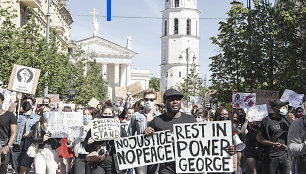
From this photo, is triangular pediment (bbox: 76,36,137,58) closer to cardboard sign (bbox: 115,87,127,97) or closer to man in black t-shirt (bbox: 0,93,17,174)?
cardboard sign (bbox: 115,87,127,97)

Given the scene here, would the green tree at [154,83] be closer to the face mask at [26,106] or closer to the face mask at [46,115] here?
the face mask at [26,106]

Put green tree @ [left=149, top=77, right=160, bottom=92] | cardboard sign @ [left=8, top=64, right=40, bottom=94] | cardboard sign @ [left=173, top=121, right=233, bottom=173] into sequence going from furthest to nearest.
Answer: green tree @ [left=149, top=77, right=160, bottom=92], cardboard sign @ [left=8, top=64, right=40, bottom=94], cardboard sign @ [left=173, top=121, right=233, bottom=173]

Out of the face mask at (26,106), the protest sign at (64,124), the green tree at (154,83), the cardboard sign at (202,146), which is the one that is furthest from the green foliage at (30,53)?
the green tree at (154,83)

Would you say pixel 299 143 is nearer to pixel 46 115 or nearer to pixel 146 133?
pixel 146 133

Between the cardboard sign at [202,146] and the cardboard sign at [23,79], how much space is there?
26.9 feet

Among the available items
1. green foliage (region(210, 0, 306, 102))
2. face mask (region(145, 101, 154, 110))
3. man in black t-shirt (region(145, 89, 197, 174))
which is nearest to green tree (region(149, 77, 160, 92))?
green foliage (region(210, 0, 306, 102))

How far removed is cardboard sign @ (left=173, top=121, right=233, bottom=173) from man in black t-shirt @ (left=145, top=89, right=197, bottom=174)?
117 mm

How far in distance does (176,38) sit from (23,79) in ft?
336

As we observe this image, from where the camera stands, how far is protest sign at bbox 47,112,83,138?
9.52m

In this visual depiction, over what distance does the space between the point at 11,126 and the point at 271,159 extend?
394cm

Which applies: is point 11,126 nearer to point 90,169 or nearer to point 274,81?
point 90,169

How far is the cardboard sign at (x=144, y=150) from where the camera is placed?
6.83 metres

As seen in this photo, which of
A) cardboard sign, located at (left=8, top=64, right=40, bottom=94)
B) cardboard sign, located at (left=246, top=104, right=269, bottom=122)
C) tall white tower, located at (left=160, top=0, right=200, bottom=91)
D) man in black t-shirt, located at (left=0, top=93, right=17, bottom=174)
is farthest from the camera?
tall white tower, located at (left=160, top=0, right=200, bottom=91)

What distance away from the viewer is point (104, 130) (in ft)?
25.6
